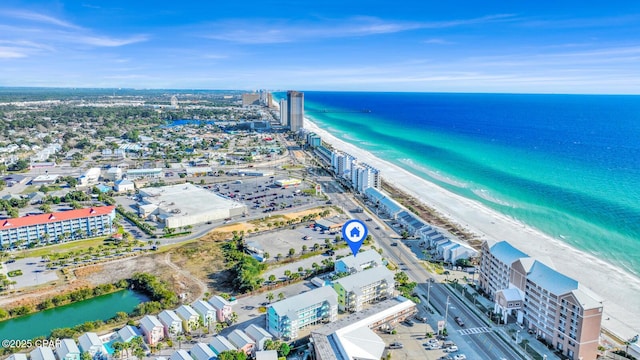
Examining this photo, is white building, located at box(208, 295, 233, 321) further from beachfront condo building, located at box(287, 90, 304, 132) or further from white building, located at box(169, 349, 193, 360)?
beachfront condo building, located at box(287, 90, 304, 132)

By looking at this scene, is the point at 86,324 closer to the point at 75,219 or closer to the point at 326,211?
the point at 75,219

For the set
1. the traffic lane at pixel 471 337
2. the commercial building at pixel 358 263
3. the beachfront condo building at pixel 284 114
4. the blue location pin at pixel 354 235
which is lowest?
the traffic lane at pixel 471 337

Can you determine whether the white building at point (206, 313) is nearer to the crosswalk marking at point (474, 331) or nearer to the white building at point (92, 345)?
the white building at point (92, 345)

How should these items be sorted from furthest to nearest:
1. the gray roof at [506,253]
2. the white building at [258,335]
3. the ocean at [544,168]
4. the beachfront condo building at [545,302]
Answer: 1. the ocean at [544,168]
2. the gray roof at [506,253]
3. the white building at [258,335]
4. the beachfront condo building at [545,302]

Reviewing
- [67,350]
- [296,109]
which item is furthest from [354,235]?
[296,109]

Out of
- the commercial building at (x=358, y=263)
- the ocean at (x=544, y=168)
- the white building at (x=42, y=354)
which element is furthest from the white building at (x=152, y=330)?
the ocean at (x=544, y=168)

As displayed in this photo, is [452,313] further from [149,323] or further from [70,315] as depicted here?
[70,315]

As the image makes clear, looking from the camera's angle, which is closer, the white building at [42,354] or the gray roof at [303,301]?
the white building at [42,354]
